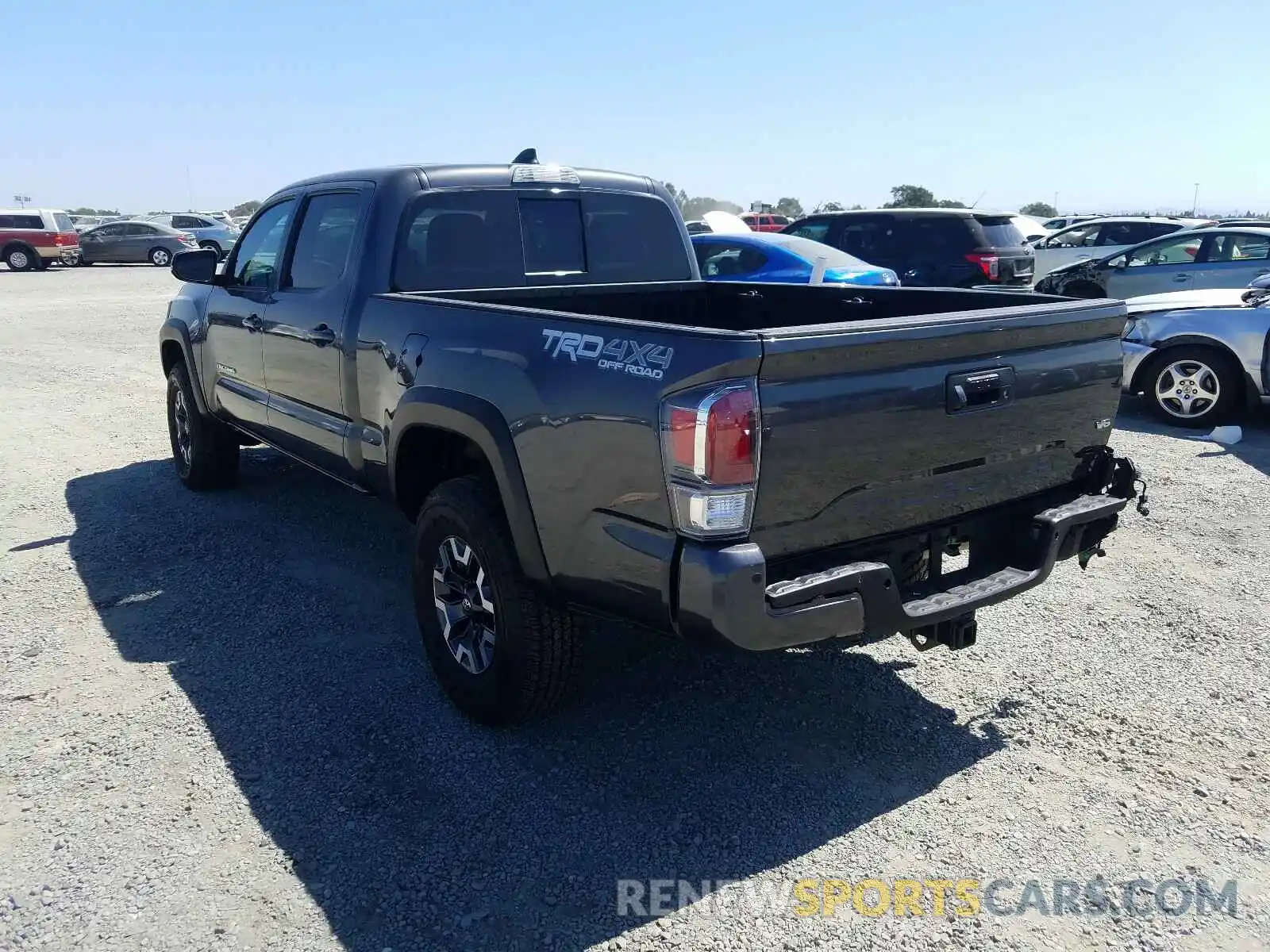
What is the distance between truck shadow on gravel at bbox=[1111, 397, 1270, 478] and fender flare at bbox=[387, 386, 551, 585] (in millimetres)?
5342

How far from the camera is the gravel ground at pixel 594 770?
2771 millimetres

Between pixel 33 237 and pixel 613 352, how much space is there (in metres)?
33.5

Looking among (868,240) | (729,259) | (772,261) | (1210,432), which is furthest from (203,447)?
(868,240)

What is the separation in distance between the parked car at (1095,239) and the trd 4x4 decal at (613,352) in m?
17.3

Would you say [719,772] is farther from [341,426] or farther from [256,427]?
[256,427]

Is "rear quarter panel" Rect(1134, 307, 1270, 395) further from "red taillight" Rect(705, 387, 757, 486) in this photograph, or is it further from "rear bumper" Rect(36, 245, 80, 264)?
"rear bumper" Rect(36, 245, 80, 264)

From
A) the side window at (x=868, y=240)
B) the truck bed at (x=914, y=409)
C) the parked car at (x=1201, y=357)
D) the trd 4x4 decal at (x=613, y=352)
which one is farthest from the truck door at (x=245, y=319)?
the side window at (x=868, y=240)

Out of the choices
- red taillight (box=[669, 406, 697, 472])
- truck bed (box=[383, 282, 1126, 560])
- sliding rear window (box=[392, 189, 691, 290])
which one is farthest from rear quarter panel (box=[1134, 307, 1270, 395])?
red taillight (box=[669, 406, 697, 472])

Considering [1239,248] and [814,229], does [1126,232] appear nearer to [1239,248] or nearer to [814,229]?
[1239,248]

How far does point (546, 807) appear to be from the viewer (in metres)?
3.26

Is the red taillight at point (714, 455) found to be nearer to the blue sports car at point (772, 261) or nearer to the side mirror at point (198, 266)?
the side mirror at point (198, 266)

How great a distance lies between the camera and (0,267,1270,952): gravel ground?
9.09 ft

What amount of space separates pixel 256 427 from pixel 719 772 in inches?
138

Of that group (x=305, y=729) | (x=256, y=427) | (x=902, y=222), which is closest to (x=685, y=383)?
(x=305, y=729)
